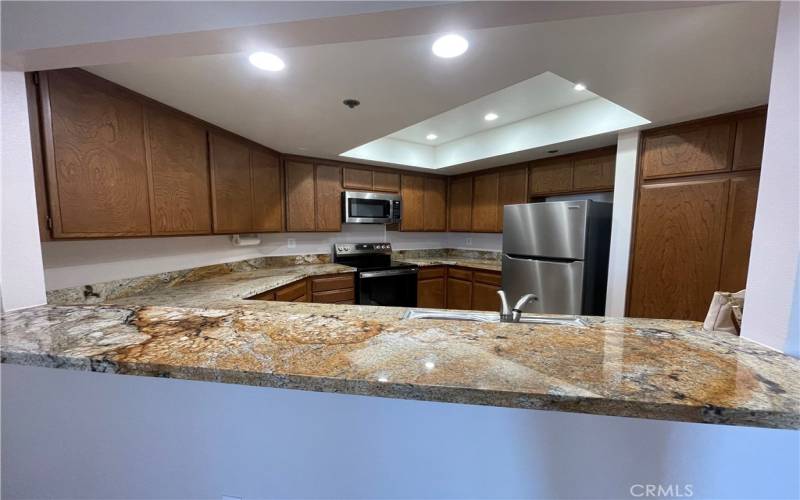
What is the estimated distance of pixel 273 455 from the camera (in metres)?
0.72

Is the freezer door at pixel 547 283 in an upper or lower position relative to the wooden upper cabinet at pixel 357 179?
lower

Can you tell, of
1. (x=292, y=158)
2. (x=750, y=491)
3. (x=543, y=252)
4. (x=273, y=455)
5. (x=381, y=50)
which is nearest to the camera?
(x=750, y=491)

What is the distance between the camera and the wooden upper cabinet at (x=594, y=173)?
2.48 meters

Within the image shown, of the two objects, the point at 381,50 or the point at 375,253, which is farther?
the point at 375,253

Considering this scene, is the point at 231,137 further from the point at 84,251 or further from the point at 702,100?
the point at 702,100

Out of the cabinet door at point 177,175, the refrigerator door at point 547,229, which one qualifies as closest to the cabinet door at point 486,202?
the refrigerator door at point 547,229

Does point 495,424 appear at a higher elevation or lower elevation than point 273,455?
higher

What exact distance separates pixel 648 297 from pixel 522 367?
2.33 metres

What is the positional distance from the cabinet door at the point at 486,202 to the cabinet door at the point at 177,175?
2980 mm

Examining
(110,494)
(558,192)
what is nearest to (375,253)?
(558,192)

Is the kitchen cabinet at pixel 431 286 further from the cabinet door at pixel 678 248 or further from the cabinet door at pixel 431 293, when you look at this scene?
the cabinet door at pixel 678 248

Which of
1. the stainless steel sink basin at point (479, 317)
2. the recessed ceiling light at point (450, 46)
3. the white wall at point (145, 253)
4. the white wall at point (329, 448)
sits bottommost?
the white wall at point (329, 448)

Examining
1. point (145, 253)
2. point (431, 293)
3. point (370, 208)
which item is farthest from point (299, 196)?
point (431, 293)

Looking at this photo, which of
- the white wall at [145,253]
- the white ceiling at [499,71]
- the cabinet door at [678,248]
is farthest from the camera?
the cabinet door at [678,248]
